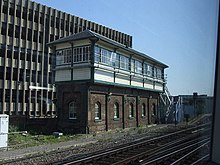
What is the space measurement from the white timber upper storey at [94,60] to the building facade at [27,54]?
44.6 feet

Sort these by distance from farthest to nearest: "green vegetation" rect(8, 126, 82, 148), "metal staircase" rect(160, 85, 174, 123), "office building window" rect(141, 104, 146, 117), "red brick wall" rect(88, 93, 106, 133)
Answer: "metal staircase" rect(160, 85, 174, 123)
"office building window" rect(141, 104, 146, 117)
"red brick wall" rect(88, 93, 106, 133)
"green vegetation" rect(8, 126, 82, 148)

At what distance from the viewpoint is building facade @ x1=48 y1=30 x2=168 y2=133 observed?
22.0 meters

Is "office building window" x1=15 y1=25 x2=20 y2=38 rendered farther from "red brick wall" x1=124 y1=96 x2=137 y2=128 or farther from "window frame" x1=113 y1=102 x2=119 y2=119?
"window frame" x1=113 y1=102 x2=119 y2=119

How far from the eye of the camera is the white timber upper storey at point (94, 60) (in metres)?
22.3

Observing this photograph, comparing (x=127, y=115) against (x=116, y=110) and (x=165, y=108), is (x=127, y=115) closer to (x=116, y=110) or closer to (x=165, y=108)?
(x=116, y=110)

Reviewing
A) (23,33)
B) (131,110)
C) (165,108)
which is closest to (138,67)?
(131,110)

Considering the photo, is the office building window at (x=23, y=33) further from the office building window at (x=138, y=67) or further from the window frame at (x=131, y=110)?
the window frame at (x=131, y=110)

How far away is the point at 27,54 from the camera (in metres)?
45.8

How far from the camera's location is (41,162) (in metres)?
11.0

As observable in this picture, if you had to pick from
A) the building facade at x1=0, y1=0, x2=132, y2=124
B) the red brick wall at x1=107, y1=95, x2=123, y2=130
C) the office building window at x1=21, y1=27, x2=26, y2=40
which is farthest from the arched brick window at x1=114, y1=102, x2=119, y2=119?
the office building window at x1=21, y1=27, x2=26, y2=40

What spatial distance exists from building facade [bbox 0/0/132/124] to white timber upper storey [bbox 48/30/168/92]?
13.6 m

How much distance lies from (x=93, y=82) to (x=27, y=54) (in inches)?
1073

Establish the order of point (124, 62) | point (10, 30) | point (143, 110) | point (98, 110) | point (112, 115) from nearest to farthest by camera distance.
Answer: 1. point (98, 110)
2. point (112, 115)
3. point (124, 62)
4. point (143, 110)
5. point (10, 30)

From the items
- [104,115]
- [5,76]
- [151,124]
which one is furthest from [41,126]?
[5,76]
